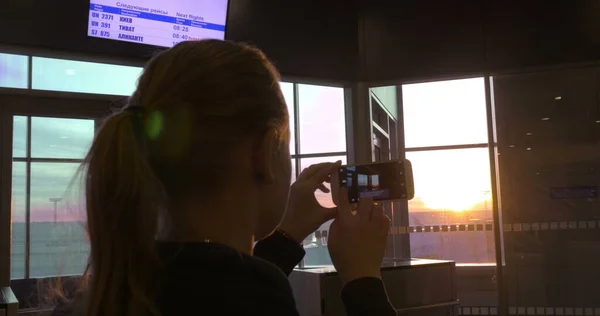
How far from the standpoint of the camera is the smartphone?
1.52 meters

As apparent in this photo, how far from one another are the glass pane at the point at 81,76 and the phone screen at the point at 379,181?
8.49 feet

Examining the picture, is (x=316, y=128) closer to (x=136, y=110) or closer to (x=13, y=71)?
(x=13, y=71)

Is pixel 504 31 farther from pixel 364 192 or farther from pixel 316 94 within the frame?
pixel 364 192

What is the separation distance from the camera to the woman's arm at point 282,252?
960 mm

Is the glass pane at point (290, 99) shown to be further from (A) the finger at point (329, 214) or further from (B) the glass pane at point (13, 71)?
(B) the glass pane at point (13, 71)

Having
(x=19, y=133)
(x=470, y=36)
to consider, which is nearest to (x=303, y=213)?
(x=19, y=133)

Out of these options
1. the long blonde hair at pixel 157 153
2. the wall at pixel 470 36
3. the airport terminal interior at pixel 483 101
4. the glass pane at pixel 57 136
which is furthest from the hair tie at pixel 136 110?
the wall at pixel 470 36

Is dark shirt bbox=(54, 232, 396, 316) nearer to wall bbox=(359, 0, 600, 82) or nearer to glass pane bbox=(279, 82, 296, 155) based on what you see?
glass pane bbox=(279, 82, 296, 155)

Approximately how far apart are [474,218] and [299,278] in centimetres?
340

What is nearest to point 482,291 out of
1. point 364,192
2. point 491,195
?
point 491,195

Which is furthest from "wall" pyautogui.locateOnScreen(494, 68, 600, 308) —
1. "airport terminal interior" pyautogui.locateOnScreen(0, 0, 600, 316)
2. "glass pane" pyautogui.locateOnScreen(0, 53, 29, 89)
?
"glass pane" pyautogui.locateOnScreen(0, 53, 29, 89)

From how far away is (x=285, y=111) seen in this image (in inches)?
28.0

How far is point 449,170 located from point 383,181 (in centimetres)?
546

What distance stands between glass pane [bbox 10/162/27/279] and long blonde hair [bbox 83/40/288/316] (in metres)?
3.35
